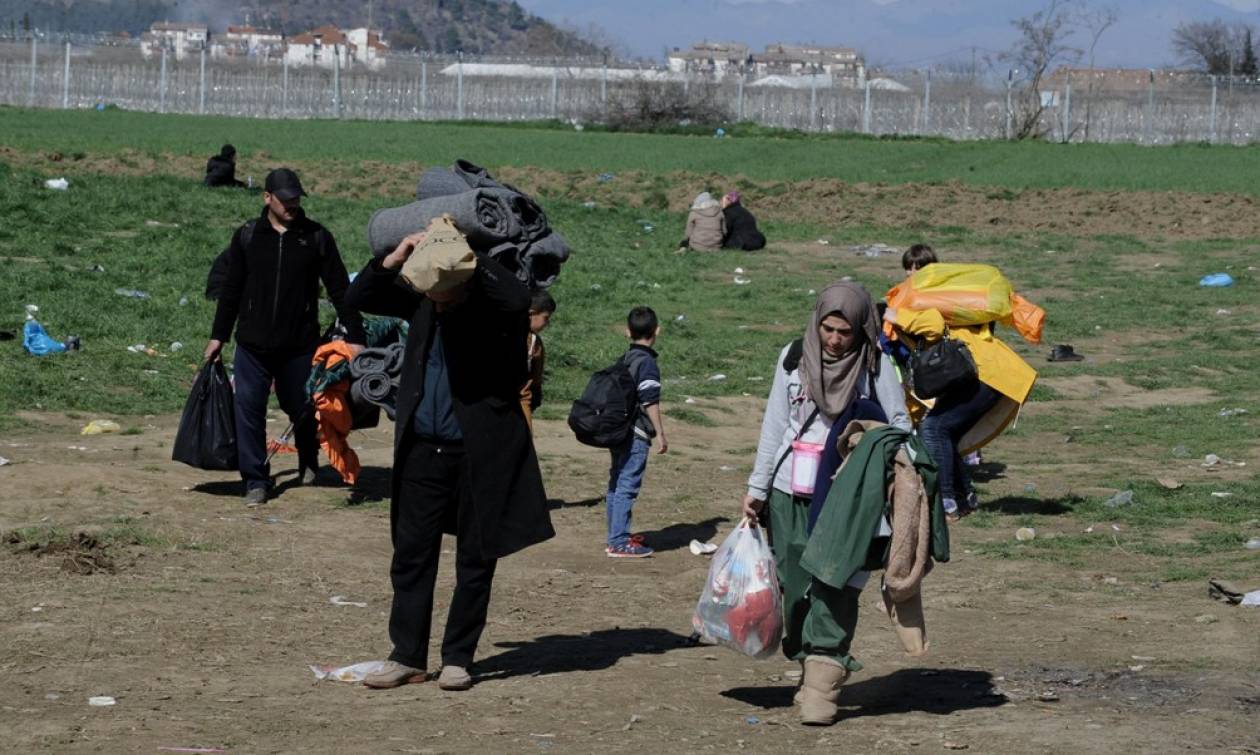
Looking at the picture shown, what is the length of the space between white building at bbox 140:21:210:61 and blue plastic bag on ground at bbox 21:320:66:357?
48587mm

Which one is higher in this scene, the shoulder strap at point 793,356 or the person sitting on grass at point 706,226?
the person sitting on grass at point 706,226

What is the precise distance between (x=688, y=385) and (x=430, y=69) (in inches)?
1910

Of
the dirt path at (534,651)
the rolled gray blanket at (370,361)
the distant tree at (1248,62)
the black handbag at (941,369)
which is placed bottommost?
the dirt path at (534,651)

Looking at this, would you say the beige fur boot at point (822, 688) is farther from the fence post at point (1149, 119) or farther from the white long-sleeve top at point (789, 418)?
the fence post at point (1149, 119)

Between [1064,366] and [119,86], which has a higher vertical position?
[119,86]

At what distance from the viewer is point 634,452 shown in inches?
380

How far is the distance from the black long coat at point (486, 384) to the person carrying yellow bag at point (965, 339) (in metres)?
4.01

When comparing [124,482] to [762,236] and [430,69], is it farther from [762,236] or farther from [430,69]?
[430,69]

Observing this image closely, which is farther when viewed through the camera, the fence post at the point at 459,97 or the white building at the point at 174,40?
the white building at the point at 174,40

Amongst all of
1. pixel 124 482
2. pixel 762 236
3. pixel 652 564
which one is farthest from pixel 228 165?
pixel 652 564

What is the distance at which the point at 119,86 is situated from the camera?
61.1 metres

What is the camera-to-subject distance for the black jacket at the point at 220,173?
25.9 m

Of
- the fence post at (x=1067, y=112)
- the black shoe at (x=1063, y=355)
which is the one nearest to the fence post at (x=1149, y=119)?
the fence post at (x=1067, y=112)

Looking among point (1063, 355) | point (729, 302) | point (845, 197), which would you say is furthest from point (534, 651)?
point (845, 197)
